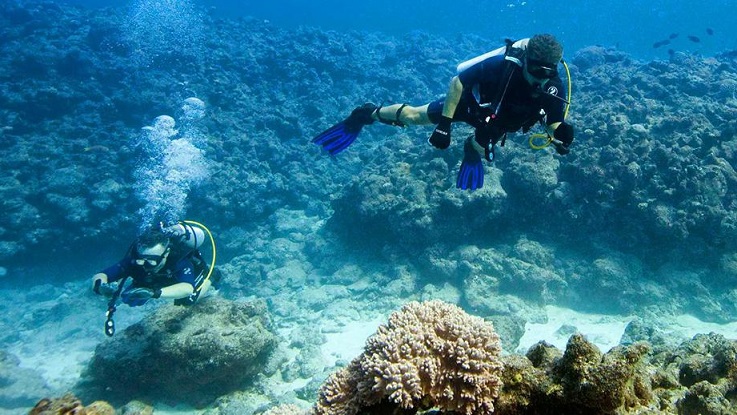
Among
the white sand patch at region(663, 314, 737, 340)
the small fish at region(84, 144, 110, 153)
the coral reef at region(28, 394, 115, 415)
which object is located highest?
the small fish at region(84, 144, 110, 153)

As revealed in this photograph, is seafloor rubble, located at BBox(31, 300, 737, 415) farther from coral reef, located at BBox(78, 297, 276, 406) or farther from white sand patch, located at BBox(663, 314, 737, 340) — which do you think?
white sand patch, located at BBox(663, 314, 737, 340)

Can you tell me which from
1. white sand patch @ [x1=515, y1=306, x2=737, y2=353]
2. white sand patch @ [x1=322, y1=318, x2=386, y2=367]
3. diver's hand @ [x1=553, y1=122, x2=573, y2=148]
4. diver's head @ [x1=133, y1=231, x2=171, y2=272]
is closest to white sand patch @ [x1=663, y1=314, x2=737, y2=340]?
white sand patch @ [x1=515, y1=306, x2=737, y2=353]

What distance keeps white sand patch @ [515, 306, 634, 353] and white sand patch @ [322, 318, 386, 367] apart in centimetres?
320

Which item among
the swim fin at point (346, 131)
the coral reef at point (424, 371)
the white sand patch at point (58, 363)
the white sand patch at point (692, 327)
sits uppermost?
the swim fin at point (346, 131)

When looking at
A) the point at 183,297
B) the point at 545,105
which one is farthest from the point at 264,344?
the point at 545,105

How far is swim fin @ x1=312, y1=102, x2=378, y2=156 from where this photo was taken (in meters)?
6.63

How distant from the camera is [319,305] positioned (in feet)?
33.7

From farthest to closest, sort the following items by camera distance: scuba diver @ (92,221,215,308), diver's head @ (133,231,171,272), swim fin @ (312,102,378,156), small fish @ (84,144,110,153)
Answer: small fish @ (84,144,110,153) < swim fin @ (312,102,378,156) < diver's head @ (133,231,171,272) < scuba diver @ (92,221,215,308)

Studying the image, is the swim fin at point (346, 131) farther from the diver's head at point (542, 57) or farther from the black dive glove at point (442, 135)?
A: the diver's head at point (542, 57)

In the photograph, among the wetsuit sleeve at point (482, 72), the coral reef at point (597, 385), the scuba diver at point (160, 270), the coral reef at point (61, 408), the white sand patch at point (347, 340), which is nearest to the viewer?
the coral reef at point (597, 385)

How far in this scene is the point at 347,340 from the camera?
887 centimetres

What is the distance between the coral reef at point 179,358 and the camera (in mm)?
6301

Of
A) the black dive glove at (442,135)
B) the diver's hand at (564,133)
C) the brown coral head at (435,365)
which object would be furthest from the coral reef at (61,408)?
the diver's hand at (564,133)

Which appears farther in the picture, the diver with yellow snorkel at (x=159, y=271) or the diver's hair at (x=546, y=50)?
the diver with yellow snorkel at (x=159, y=271)
